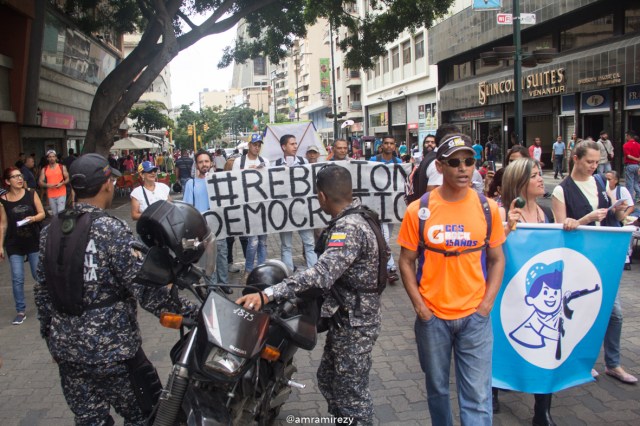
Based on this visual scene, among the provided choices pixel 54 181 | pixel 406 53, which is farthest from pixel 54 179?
pixel 406 53

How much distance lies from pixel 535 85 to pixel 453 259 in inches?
1039

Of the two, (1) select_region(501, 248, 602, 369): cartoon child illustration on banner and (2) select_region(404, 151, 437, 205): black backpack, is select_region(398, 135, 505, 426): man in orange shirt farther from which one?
(2) select_region(404, 151, 437, 205): black backpack

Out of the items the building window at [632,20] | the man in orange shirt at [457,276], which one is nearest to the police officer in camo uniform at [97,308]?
the man in orange shirt at [457,276]

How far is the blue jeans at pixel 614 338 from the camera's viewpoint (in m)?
4.38

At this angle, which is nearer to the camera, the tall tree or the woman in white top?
the woman in white top

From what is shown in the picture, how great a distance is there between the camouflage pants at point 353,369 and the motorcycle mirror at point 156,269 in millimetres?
1062

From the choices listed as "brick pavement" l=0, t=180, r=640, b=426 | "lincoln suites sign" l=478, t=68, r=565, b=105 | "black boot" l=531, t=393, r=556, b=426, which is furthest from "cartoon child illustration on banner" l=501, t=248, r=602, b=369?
"lincoln suites sign" l=478, t=68, r=565, b=105

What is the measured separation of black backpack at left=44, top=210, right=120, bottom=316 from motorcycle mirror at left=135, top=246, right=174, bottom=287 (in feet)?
1.24

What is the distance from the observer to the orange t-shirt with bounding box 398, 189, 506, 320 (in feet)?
10.3

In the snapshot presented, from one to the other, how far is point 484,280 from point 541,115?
1082 inches

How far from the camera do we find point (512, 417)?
13.3ft

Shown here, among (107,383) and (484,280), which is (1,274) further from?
(484,280)

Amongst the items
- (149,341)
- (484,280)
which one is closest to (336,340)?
(484,280)

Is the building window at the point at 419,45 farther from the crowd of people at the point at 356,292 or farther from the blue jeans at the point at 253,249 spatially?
the crowd of people at the point at 356,292
